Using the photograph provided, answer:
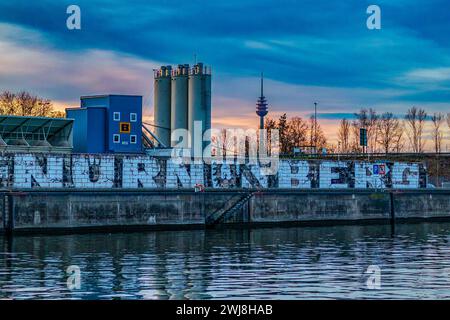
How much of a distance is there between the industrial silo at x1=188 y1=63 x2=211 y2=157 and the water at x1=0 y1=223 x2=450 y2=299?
5816cm

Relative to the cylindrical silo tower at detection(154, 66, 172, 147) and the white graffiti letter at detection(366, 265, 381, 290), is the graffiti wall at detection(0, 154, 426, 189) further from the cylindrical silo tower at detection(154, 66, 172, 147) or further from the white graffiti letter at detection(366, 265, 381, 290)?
the white graffiti letter at detection(366, 265, 381, 290)

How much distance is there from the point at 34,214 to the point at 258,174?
34846mm

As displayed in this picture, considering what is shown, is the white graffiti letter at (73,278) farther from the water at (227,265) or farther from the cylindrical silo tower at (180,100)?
the cylindrical silo tower at (180,100)

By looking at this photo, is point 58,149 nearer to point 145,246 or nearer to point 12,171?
point 12,171

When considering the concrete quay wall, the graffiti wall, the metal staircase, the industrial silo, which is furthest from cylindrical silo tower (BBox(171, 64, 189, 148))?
the metal staircase

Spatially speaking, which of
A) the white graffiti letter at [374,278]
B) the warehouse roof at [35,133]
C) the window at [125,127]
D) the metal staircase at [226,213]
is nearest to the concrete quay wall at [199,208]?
the metal staircase at [226,213]

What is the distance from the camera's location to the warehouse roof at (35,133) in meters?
112

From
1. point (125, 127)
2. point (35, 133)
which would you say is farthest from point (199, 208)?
point (35, 133)

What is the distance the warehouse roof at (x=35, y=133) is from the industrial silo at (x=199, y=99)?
115 feet

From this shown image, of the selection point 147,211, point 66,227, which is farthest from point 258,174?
point 66,227

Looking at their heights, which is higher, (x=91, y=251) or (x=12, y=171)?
(x=12, y=171)
